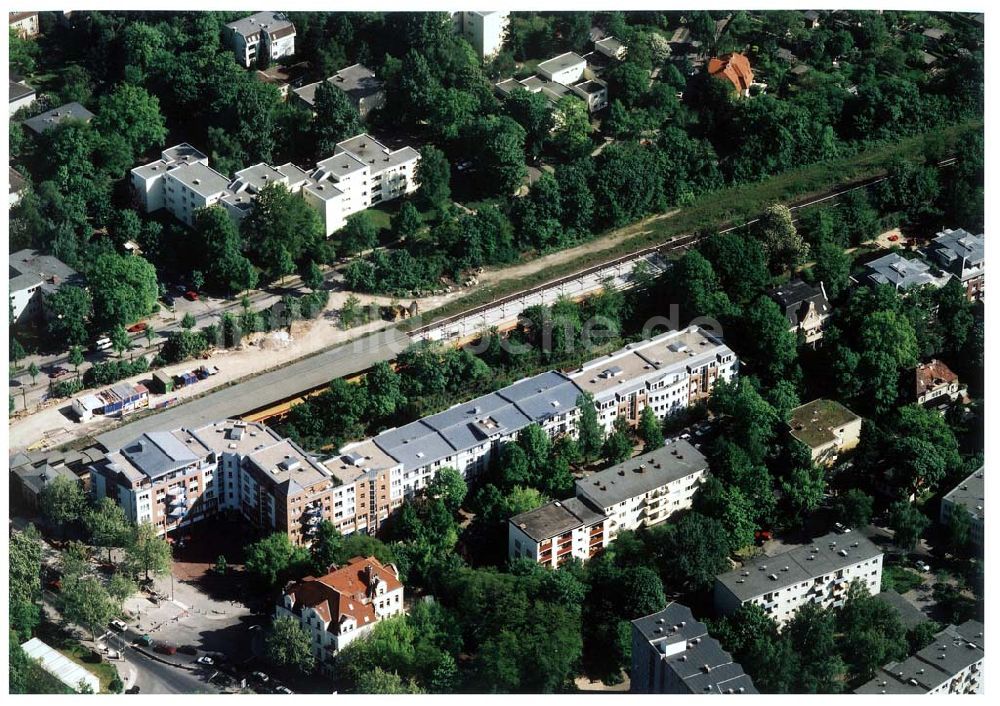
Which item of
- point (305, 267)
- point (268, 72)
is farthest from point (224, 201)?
point (268, 72)

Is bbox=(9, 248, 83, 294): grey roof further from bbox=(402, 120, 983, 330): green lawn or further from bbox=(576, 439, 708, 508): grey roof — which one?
bbox=(576, 439, 708, 508): grey roof

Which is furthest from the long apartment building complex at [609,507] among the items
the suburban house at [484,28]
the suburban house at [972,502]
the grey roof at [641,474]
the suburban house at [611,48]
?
the suburban house at [484,28]

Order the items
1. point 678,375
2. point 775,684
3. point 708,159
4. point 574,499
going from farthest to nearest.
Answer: point 708,159, point 678,375, point 574,499, point 775,684

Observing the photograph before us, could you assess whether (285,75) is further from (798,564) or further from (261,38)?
(798,564)

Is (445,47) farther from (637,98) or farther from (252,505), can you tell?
(252,505)

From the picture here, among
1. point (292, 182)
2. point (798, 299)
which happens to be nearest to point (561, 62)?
point (292, 182)

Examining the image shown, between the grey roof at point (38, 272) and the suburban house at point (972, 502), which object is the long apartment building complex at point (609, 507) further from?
the grey roof at point (38, 272)

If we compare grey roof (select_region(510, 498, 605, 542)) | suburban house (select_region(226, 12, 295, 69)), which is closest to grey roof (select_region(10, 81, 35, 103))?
suburban house (select_region(226, 12, 295, 69))
